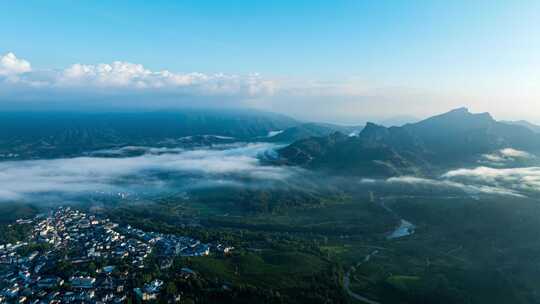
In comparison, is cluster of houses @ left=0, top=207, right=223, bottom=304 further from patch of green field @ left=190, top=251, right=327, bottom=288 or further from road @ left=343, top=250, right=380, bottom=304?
road @ left=343, top=250, right=380, bottom=304

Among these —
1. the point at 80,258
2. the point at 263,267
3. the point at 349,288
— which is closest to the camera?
the point at 349,288

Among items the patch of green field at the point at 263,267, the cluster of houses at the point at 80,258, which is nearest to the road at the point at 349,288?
the patch of green field at the point at 263,267

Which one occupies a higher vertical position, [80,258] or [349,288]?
[80,258]

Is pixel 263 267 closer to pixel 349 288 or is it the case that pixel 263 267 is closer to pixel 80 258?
pixel 349 288

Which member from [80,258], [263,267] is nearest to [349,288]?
[263,267]

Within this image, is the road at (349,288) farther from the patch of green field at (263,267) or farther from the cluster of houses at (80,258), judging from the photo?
the cluster of houses at (80,258)

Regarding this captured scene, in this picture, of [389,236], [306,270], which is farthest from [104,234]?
[389,236]

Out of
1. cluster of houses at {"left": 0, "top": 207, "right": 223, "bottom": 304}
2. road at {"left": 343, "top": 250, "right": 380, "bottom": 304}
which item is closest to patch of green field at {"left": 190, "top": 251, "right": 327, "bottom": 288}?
road at {"left": 343, "top": 250, "right": 380, "bottom": 304}

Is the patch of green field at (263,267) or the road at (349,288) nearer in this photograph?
the road at (349,288)
